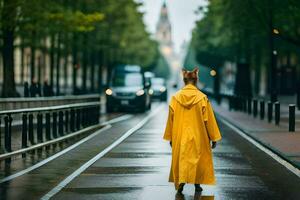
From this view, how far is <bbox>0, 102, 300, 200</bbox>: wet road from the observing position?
11.1 m

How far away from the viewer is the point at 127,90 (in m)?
45.3

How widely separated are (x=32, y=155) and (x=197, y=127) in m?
7.34

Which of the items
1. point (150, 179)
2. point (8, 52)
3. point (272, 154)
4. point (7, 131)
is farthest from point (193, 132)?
point (8, 52)

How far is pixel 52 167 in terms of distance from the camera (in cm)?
1486

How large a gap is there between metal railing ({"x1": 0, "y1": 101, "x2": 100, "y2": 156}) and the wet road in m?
1.08

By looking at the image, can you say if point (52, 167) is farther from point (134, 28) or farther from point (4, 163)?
point (134, 28)

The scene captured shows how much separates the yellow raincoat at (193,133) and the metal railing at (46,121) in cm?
617

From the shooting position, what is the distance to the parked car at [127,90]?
1762 inches

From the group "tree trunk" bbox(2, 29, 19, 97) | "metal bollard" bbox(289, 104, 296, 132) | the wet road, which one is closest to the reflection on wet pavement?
the wet road

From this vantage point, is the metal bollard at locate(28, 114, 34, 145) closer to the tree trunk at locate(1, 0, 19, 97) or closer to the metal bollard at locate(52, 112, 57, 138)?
the metal bollard at locate(52, 112, 57, 138)

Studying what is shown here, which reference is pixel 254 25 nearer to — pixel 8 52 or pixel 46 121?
pixel 8 52

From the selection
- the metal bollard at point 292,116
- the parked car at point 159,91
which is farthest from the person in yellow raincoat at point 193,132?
the parked car at point 159,91

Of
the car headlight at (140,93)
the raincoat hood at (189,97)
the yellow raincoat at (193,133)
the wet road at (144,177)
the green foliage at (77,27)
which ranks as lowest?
the wet road at (144,177)

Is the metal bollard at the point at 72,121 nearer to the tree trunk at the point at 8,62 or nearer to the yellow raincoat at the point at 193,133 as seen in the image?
the yellow raincoat at the point at 193,133
